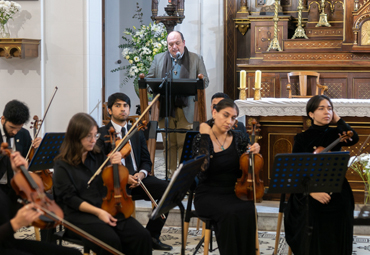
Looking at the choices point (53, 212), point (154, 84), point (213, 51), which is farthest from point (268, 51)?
point (53, 212)

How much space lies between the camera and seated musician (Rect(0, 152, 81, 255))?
7.57ft

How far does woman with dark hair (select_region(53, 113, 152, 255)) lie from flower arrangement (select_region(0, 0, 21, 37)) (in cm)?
342

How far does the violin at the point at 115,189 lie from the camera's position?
10.6ft

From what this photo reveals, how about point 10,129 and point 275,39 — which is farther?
point 275,39

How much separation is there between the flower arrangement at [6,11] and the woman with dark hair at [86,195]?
342 cm

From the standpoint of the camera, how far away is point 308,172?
330cm

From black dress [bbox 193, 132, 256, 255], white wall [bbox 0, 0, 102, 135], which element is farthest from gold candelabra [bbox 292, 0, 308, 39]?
black dress [bbox 193, 132, 256, 255]

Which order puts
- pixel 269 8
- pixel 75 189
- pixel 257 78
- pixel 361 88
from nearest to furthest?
1. pixel 75 189
2. pixel 257 78
3. pixel 361 88
4. pixel 269 8

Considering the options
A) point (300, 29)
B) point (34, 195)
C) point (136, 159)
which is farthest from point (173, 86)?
point (300, 29)

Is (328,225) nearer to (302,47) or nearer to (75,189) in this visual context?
(75,189)

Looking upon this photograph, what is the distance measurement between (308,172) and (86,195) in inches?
54.4

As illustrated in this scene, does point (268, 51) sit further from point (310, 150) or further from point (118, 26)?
point (310, 150)

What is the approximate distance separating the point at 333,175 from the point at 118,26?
22.8 ft

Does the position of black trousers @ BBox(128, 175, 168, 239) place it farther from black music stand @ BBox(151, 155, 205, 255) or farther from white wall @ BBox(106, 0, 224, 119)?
white wall @ BBox(106, 0, 224, 119)
